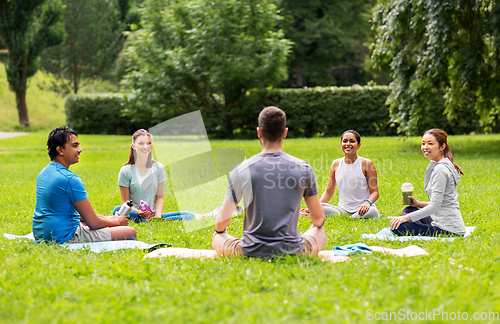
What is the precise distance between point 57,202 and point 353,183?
13.5ft

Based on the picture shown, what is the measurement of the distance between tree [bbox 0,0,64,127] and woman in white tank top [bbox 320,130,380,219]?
2684cm

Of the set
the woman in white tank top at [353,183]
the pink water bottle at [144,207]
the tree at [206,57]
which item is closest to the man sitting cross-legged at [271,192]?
the pink water bottle at [144,207]

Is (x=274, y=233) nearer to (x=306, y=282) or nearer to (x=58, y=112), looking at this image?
(x=306, y=282)

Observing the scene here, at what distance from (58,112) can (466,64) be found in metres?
32.7

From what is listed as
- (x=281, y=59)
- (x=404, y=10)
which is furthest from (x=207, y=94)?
(x=404, y=10)

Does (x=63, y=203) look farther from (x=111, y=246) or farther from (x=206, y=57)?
(x=206, y=57)

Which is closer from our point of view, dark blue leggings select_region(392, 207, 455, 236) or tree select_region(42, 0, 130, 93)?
dark blue leggings select_region(392, 207, 455, 236)

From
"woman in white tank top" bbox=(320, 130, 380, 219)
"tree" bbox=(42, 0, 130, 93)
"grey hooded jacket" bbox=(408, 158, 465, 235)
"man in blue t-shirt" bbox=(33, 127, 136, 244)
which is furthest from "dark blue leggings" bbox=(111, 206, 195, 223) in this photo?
"tree" bbox=(42, 0, 130, 93)

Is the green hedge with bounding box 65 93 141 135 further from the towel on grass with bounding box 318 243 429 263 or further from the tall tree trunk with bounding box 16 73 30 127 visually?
the towel on grass with bounding box 318 243 429 263

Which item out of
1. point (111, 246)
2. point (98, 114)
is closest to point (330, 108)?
point (98, 114)

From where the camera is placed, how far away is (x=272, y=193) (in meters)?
4.15

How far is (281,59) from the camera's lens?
72.1 ft

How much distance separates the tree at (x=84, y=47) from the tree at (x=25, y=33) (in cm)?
1083

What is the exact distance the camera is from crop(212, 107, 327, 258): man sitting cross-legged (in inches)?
160
